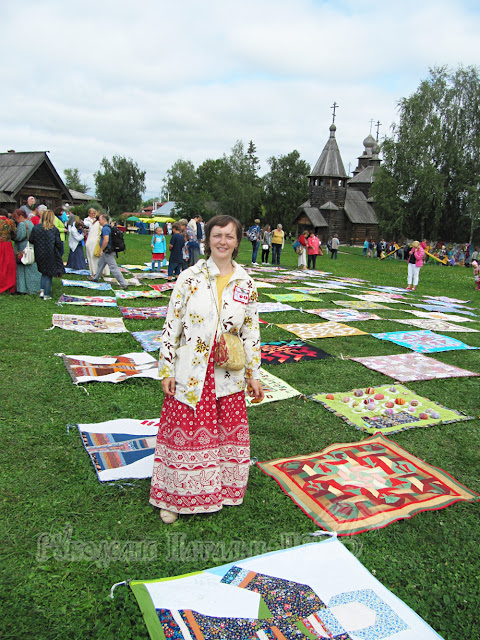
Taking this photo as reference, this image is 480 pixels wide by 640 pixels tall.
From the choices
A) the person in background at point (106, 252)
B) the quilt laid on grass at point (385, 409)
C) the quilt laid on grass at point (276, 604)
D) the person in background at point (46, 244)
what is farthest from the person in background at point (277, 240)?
the quilt laid on grass at point (276, 604)

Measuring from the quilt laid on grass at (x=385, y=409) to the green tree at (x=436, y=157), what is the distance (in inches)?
1352

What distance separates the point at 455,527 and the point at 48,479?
2.96m

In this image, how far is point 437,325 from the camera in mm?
9719

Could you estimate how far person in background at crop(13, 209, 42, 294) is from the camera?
9.77 metres

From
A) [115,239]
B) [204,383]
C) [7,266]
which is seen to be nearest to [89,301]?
[7,266]

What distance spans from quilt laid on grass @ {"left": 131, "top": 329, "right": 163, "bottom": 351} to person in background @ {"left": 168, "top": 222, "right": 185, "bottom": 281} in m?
5.89

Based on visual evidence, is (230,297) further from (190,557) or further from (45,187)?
(45,187)

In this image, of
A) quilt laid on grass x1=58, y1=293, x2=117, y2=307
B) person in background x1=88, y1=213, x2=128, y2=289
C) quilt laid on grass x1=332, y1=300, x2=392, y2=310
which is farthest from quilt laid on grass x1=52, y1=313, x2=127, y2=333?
quilt laid on grass x1=332, y1=300, x2=392, y2=310

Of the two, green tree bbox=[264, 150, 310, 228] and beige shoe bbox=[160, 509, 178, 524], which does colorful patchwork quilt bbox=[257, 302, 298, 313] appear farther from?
green tree bbox=[264, 150, 310, 228]

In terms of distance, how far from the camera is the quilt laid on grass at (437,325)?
30.9ft

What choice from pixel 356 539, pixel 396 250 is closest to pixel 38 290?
pixel 356 539

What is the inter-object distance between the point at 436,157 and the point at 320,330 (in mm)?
33609

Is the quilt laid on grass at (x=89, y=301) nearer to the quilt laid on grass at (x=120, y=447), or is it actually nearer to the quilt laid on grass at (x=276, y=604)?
the quilt laid on grass at (x=120, y=447)

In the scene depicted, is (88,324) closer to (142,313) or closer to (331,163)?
(142,313)
